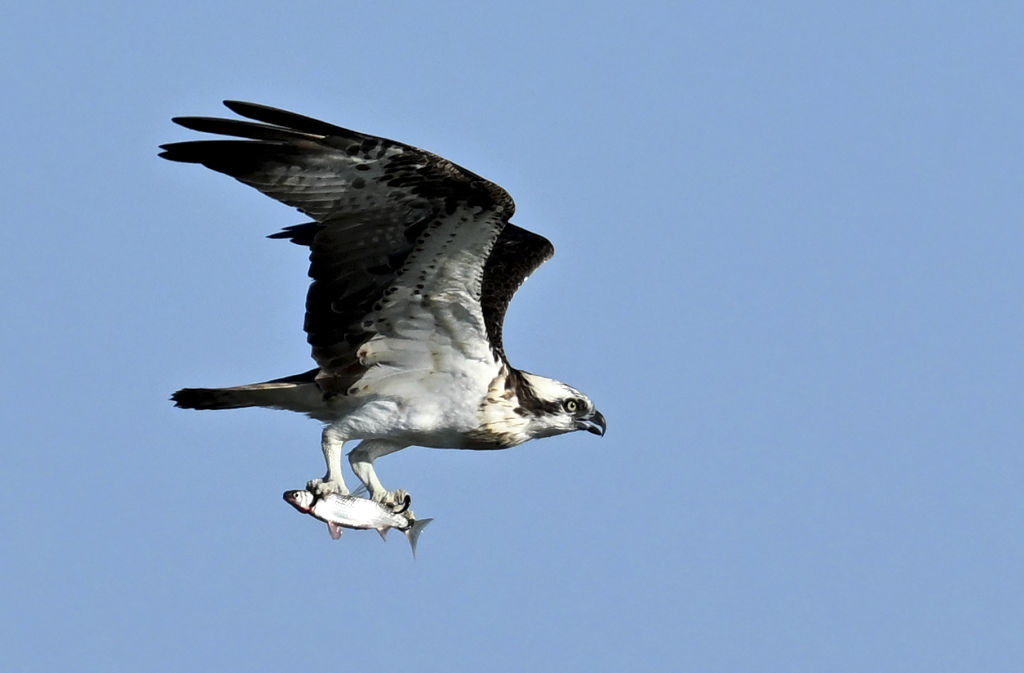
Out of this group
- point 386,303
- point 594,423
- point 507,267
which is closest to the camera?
point 386,303

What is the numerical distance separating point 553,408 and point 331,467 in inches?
69.7

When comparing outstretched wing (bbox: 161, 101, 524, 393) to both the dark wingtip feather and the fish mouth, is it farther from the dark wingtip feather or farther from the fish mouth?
the fish mouth

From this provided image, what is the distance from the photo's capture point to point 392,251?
14.0m

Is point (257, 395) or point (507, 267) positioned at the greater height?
point (507, 267)

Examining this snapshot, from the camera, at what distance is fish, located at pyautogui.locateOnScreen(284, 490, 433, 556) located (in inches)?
545

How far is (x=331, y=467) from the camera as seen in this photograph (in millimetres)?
14477

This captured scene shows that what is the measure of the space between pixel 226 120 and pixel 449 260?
1924 mm

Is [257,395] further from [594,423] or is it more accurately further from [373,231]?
[594,423]

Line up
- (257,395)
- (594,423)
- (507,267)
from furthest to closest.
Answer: (507,267) → (594,423) → (257,395)

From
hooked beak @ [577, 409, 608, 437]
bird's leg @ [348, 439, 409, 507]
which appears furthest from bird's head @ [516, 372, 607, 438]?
bird's leg @ [348, 439, 409, 507]

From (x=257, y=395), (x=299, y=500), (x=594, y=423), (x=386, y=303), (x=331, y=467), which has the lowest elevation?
(x=299, y=500)

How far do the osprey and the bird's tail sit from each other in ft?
0.04

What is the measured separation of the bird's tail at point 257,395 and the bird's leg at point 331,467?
1.16 feet

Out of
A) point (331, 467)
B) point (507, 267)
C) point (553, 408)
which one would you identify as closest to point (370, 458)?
point (331, 467)
